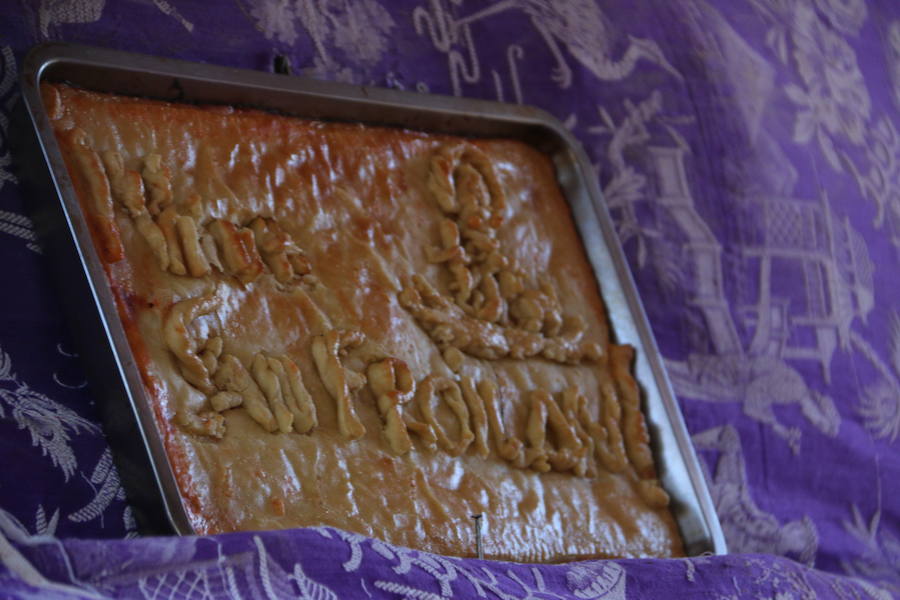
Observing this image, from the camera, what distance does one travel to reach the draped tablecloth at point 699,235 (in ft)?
2.90

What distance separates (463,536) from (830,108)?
1104mm

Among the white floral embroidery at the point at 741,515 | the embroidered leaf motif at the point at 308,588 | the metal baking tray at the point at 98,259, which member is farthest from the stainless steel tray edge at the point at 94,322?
the white floral embroidery at the point at 741,515

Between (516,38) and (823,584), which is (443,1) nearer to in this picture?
(516,38)

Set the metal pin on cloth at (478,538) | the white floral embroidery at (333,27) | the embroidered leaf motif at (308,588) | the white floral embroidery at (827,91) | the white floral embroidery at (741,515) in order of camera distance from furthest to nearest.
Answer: the white floral embroidery at (827,91) → the white floral embroidery at (741,515) → the white floral embroidery at (333,27) → the metal pin on cloth at (478,538) → the embroidered leaf motif at (308,588)

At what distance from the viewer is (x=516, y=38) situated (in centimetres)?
140

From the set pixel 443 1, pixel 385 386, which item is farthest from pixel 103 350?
pixel 443 1

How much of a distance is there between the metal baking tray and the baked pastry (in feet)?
0.06

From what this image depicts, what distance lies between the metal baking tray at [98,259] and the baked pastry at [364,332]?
19 millimetres

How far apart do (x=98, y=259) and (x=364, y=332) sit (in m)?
0.26

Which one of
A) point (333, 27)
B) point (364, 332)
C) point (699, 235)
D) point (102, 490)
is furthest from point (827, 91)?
point (102, 490)

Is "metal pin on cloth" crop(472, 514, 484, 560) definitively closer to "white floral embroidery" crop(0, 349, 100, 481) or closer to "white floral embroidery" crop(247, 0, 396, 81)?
"white floral embroidery" crop(0, 349, 100, 481)

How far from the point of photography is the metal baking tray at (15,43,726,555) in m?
0.83

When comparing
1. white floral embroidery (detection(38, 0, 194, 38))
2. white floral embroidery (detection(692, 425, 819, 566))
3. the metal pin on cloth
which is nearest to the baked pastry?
the metal pin on cloth

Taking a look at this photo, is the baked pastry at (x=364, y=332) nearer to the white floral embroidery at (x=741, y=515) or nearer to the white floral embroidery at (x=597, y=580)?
the white floral embroidery at (x=597, y=580)
